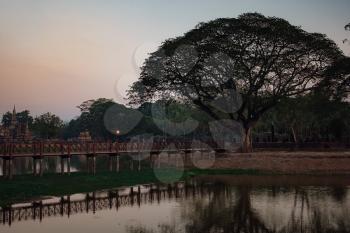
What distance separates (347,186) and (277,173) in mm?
14282

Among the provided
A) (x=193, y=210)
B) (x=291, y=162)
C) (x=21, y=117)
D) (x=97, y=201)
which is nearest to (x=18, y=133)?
(x=291, y=162)

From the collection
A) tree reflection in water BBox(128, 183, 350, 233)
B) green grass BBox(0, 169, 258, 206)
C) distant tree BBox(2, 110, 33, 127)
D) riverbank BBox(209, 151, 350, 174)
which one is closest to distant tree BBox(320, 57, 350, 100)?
riverbank BBox(209, 151, 350, 174)

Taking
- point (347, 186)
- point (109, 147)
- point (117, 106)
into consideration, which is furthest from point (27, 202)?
point (117, 106)

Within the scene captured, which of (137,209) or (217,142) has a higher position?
(217,142)

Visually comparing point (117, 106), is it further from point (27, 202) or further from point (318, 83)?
point (27, 202)

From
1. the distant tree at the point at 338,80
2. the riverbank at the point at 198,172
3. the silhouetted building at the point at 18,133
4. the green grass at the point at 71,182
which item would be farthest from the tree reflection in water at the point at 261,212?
the silhouetted building at the point at 18,133

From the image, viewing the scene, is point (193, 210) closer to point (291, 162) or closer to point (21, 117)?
point (291, 162)

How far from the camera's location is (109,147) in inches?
2028

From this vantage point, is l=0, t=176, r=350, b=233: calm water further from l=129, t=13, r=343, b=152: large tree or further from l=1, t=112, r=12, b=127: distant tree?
l=1, t=112, r=12, b=127: distant tree

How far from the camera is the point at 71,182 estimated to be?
130ft

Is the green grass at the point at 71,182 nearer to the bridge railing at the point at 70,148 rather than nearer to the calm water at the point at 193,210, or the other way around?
the calm water at the point at 193,210

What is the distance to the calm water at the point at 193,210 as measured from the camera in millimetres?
23266

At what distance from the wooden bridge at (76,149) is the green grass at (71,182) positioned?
2042mm

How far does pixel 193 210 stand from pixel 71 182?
1523 cm
